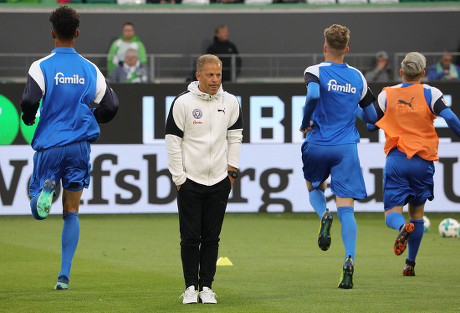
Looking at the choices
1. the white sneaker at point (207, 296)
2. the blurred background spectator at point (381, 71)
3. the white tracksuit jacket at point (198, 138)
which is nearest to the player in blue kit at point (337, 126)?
the white tracksuit jacket at point (198, 138)

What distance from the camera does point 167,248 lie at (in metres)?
12.6

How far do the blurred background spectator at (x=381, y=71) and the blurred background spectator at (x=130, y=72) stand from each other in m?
4.41

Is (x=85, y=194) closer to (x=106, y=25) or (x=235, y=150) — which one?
(x=106, y=25)

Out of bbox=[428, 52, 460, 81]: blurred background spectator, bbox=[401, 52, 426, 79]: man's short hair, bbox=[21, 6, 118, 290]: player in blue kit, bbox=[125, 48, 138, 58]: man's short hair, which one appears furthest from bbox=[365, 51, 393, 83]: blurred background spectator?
bbox=[21, 6, 118, 290]: player in blue kit

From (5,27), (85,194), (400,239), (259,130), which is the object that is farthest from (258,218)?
(400,239)

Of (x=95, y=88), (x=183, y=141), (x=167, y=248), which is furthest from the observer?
(x=167, y=248)

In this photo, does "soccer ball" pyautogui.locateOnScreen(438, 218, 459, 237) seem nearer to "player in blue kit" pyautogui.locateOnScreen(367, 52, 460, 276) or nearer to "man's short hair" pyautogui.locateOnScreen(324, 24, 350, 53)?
"player in blue kit" pyautogui.locateOnScreen(367, 52, 460, 276)

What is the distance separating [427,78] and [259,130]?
3624 millimetres

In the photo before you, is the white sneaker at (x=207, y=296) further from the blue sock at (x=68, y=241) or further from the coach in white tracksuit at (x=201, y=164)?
the blue sock at (x=68, y=241)

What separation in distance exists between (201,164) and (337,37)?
2.03m

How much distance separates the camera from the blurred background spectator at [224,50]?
60.1ft

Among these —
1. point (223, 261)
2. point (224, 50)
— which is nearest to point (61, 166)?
point (223, 261)

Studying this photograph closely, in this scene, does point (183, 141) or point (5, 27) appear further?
point (5, 27)

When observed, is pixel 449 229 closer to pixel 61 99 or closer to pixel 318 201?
pixel 318 201
